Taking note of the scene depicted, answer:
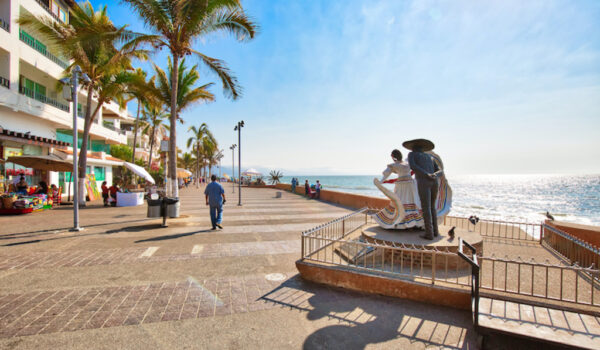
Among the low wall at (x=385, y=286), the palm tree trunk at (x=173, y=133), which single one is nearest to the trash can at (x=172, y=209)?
the palm tree trunk at (x=173, y=133)

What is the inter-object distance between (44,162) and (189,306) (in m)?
16.7

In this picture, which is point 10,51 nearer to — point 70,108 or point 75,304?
point 70,108

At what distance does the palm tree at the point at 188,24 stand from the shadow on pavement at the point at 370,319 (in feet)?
32.0

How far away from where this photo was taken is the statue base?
558 centimetres

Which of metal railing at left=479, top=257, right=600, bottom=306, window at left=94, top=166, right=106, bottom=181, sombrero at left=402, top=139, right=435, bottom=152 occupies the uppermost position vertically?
sombrero at left=402, top=139, right=435, bottom=152

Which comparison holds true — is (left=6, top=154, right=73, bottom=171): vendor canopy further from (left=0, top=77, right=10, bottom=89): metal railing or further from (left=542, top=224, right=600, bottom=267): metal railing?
(left=542, top=224, right=600, bottom=267): metal railing

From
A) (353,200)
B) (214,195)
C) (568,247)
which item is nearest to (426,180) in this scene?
(568,247)

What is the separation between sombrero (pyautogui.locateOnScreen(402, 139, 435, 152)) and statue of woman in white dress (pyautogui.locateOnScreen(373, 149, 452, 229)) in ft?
1.67

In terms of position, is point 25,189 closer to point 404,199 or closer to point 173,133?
point 173,133

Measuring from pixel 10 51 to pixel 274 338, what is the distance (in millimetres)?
20924

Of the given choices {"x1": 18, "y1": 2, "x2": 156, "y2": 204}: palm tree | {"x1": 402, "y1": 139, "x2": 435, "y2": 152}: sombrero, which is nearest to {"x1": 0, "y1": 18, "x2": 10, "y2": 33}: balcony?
{"x1": 18, "y1": 2, "x2": 156, "y2": 204}: palm tree

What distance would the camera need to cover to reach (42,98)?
734 inches

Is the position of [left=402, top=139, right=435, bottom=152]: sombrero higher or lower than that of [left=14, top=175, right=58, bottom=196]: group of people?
higher

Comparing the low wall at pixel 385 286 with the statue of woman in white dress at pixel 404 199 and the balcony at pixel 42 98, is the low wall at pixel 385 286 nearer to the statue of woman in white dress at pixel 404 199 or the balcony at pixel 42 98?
the statue of woman in white dress at pixel 404 199
